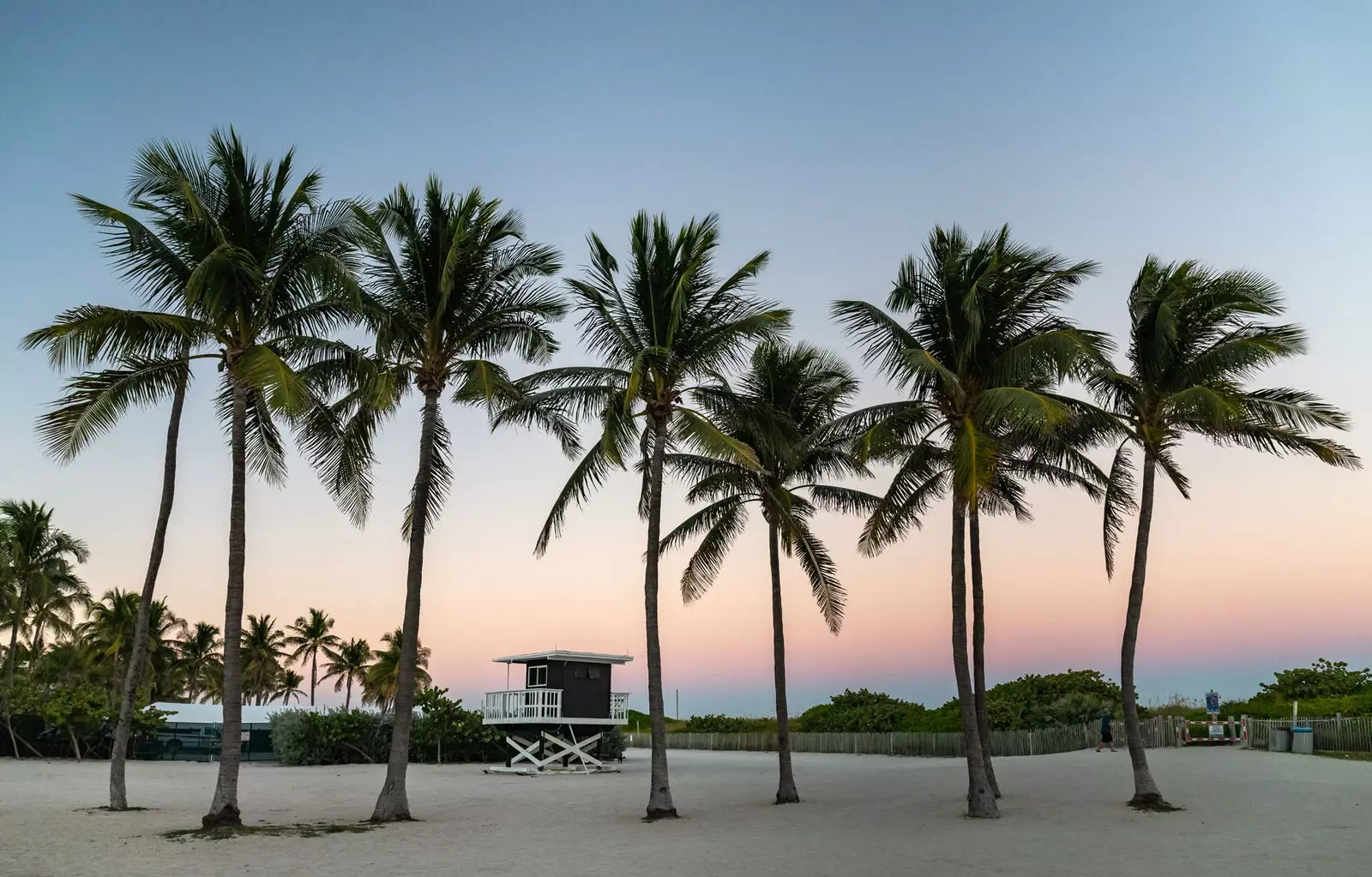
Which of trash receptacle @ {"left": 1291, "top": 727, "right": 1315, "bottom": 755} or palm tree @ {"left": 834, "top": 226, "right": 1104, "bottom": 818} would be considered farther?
trash receptacle @ {"left": 1291, "top": 727, "right": 1315, "bottom": 755}

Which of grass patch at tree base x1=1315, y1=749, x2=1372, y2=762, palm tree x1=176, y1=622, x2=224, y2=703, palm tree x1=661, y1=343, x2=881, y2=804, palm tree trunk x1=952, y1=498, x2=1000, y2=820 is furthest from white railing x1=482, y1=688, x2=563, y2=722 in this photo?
palm tree x1=176, y1=622, x2=224, y2=703

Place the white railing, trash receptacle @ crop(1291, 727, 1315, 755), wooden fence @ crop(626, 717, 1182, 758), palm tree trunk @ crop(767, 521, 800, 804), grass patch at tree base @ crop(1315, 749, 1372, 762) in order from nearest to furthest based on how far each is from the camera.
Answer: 1. palm tree trunk @ crop(767, 521, 800, 804)
2. grass patch at tree base @ crop(1315, 749, 1372, 762)
3. trash receptacle @ crop(1291, 727, 1315, 755)
4. wooden fence @ crop(626, 717, 1182, 758)
5. the white railing

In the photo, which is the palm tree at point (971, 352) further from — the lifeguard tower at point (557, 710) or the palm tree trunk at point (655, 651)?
the lifeguard tower at point (557, 710)

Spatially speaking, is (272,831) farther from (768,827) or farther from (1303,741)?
(1303,741)

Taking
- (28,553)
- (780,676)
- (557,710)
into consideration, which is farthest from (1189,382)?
(28,553)

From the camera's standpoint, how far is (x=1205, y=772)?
76.6 ft

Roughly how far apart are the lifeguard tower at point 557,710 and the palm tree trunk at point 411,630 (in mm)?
14736

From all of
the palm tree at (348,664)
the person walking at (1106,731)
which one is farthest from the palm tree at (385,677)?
the person walking at (1106,731)

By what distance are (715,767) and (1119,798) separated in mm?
18847

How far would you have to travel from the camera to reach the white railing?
33.0 m

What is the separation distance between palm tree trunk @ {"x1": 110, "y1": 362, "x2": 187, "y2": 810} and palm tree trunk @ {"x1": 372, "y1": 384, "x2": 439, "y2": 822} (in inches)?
190

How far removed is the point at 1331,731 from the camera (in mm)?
28531

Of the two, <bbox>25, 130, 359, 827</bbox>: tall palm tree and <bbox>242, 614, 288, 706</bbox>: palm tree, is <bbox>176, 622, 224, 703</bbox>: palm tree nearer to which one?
<bbox>242, 614, 288, 706</bbox>: palm tree

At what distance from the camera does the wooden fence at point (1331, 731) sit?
27516mm
